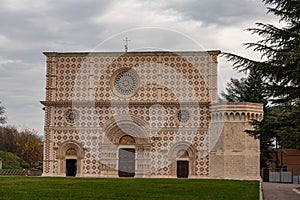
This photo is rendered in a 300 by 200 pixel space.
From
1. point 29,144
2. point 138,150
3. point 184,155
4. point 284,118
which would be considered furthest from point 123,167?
point 29,144

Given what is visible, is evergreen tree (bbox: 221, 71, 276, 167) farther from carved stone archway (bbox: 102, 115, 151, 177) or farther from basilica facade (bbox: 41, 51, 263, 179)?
carved stone archway (bbox: 102, 115, 151, 177)

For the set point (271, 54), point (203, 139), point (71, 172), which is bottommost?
point (71, 172)

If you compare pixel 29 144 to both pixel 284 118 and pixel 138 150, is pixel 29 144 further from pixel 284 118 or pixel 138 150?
pixel 284 118

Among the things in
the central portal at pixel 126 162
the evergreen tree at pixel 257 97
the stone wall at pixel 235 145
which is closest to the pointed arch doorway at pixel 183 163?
the stone wall at pixel 235 145

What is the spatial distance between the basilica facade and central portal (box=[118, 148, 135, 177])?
6 centimetres

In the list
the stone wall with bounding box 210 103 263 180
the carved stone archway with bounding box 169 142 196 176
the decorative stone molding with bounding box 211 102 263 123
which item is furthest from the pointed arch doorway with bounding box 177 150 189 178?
the decorative stone molding with bounding box 211 102 263 123

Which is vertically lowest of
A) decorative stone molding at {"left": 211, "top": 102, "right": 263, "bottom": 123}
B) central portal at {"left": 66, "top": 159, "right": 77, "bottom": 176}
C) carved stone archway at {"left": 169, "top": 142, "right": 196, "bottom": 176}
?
central portal at {"left": 66, "top": 159, "right": 77, "bottom": 176}

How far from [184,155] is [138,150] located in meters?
2.99

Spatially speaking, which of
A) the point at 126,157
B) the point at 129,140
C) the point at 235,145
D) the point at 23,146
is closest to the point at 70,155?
the point at 126,157

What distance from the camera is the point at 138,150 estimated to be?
124 ft

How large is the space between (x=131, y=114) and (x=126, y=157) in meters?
2.87

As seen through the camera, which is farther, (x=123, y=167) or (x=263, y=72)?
(x=123, y=167)

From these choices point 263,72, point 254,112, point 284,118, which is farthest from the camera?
point 254,112

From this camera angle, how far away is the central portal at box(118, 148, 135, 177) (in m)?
37.8
